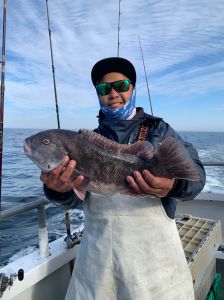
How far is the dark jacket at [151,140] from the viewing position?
95.6 inches

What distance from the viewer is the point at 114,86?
9.59 feet

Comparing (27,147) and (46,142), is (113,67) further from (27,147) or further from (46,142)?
(27,147)

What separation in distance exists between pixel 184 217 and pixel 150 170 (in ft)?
11.6

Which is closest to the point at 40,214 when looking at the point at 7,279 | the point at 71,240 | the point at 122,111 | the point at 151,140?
the point at 71,240

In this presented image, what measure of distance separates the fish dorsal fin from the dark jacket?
0.23 m

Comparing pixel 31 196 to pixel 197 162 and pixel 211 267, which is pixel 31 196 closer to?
pixel 211 267

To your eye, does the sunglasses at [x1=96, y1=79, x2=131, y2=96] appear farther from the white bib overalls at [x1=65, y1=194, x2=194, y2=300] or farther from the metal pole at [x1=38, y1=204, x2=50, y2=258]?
the metal pole at [x1=38, y1=204, x2=50, y2=258]

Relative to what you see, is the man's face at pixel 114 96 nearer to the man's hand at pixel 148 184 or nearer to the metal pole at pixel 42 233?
the man's hand at pixel 148 184

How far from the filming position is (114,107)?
2.96m

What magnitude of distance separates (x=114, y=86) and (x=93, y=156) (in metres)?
0.78

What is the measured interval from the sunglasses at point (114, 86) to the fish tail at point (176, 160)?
3.00 feet

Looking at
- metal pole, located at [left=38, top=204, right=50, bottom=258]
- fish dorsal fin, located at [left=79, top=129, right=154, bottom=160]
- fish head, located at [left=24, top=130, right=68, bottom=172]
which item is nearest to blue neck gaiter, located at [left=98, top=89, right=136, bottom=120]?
fish dorsal fin, located at [left=79, top=129, right=154, bottom=160]

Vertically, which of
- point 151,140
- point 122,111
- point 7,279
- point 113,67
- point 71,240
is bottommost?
point 7,279

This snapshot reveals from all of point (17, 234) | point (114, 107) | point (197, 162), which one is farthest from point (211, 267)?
point (17, 234)
